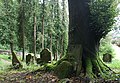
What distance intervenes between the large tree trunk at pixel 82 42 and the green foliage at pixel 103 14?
0.39 meters

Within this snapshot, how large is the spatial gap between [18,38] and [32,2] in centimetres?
739

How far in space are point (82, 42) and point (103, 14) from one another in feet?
5.02

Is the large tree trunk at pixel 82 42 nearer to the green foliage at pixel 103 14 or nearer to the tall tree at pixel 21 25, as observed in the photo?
the green foliage at pixel 103 14

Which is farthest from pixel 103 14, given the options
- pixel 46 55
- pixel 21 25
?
pixel 21 25

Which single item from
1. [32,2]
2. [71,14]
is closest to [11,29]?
[32,2]

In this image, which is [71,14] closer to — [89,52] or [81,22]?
[81,22]

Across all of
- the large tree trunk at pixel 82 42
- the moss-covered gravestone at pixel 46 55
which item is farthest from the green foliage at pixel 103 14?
the moss-covered gravestone at pixel 46 55

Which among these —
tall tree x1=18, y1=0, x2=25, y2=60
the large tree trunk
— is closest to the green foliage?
the large tree trunk

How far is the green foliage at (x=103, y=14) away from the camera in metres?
9.35

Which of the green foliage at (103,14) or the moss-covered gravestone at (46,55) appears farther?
the moss-covered gravestone at (46,55)

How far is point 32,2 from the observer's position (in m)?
27.1

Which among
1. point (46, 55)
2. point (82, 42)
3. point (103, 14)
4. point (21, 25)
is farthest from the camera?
point (21, 25)

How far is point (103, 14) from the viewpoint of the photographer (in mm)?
9312

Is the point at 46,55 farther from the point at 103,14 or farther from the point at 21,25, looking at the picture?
the point at 21,25
